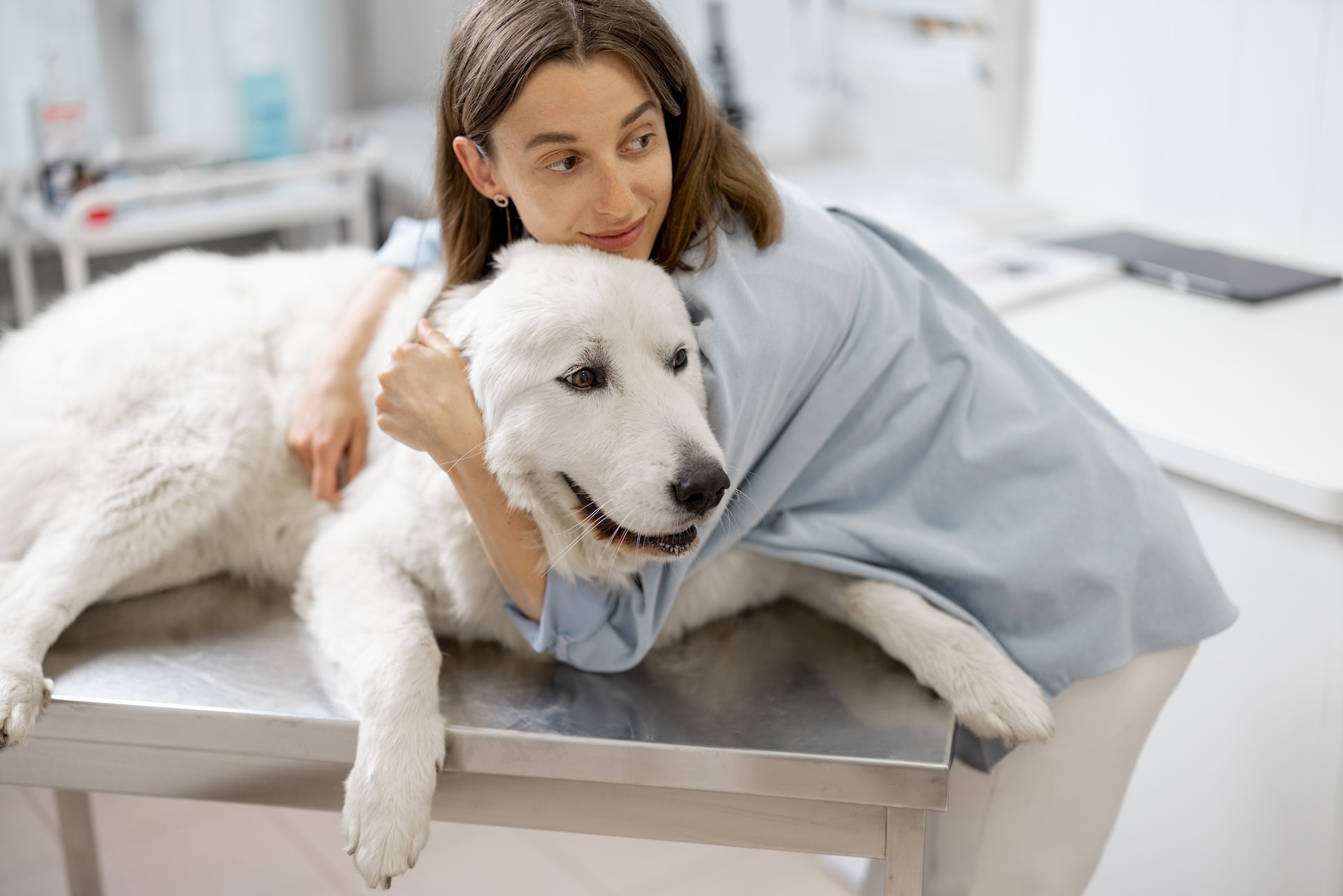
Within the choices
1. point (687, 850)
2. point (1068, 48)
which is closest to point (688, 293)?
point (687, 850)

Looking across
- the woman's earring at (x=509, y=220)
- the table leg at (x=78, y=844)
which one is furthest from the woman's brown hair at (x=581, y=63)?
the table leg at (x=78, y=844)

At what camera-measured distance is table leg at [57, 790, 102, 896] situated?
5.35ft

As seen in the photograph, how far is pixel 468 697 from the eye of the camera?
1.26m

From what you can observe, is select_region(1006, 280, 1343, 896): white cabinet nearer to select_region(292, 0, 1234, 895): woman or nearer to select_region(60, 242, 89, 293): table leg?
select_region(292, 0, 1234, 895): woman

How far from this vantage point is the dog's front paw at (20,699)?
119 cm

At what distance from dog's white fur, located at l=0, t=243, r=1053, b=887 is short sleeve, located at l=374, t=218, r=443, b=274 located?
9 cm

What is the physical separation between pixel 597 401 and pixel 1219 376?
1061mm

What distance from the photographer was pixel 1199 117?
2266 mm

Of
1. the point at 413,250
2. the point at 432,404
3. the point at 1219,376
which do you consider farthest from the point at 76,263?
the point at 1219,376

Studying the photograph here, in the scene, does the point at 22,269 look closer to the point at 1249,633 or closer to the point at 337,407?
the point at 337,407

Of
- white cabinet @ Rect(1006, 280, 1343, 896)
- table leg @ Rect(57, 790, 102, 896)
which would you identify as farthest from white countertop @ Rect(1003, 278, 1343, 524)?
table leg @ Rect(57, 790, 102, 896)

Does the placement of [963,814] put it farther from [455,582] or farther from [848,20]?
[848,20]

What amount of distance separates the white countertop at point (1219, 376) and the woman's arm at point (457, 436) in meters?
0.88

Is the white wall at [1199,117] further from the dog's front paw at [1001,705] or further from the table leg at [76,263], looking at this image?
the table leg at [76,263]
